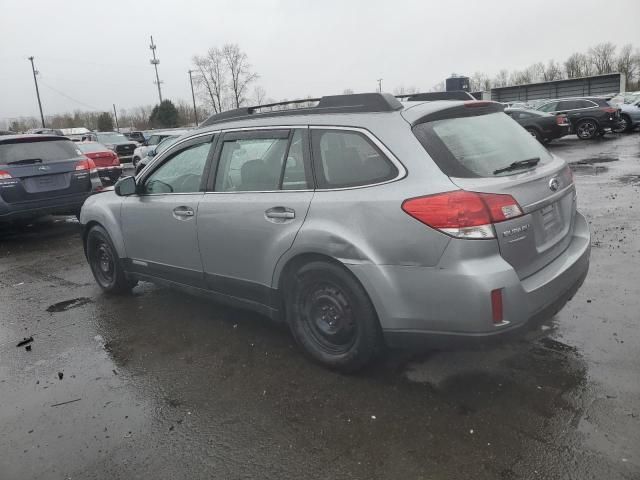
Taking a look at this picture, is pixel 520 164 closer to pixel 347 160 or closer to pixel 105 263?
pixel 347 160

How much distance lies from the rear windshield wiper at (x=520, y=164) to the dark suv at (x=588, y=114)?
2070 cm

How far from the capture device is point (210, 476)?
2594 millimetres

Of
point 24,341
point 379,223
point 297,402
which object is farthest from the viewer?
point 24,341

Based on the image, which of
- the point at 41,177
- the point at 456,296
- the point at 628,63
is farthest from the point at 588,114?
the point at 628,63

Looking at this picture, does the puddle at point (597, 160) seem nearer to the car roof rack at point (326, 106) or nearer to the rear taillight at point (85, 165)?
the rear taillight at point (85, 165)

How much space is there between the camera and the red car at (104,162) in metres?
13.0

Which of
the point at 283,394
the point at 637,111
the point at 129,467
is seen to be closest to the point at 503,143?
the point at 283,394

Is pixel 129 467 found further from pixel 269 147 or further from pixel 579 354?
pixel 579 354

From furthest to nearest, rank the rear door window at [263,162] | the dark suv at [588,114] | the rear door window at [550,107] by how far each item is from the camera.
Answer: the rear door window at [550,107]
the dark suv at [588,114]
the rear door window at [263,162]

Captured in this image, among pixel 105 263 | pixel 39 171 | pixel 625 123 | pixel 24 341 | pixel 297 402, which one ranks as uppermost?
pixel 39 171

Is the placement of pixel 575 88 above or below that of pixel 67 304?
above

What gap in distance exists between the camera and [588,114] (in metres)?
21.3

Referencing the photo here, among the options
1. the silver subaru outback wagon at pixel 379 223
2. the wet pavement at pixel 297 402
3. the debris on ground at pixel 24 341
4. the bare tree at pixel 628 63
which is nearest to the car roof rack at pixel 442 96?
the silver subaru outback wagon at pixel 379 223

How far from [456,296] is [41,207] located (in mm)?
7513
